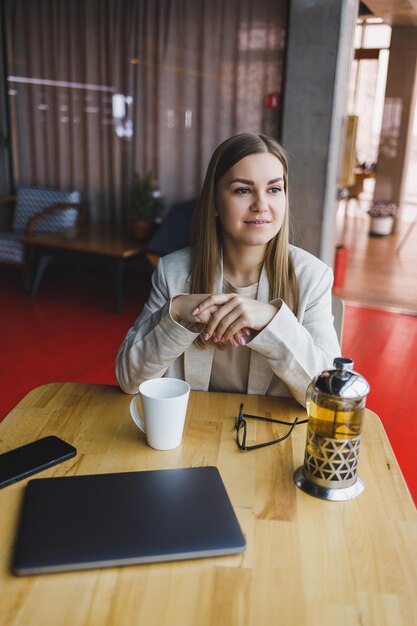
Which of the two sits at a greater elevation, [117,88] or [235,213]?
[117,88]

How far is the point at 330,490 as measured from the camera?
1.02m

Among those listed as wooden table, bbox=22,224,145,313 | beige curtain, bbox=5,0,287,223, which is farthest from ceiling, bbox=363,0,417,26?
wooden table, bbox=22,224,145,313

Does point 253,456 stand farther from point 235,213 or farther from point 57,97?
point 57,97

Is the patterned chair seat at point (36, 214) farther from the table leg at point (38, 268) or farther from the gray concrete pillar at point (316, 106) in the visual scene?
the gray concrete pillar at point (316, 106)

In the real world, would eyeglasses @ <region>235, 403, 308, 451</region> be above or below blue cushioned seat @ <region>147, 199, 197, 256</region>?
above

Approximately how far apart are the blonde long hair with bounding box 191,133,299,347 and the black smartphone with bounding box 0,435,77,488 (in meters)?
0.52

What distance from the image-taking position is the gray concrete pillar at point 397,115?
15.9ft

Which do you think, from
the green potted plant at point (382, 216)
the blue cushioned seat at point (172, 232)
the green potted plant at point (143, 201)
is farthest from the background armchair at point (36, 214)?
the green potted plant at point (382, 216)

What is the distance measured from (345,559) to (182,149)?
484 centimetres

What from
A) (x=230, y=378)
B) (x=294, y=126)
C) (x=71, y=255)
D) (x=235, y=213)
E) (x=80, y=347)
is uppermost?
(x=294, y=126)

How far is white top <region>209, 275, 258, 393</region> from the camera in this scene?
62.9 inches

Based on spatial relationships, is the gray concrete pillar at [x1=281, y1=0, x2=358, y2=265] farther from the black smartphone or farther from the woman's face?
the black smartphone

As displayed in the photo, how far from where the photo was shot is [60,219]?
5.54m

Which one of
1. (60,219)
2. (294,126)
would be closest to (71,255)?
(60,219)
